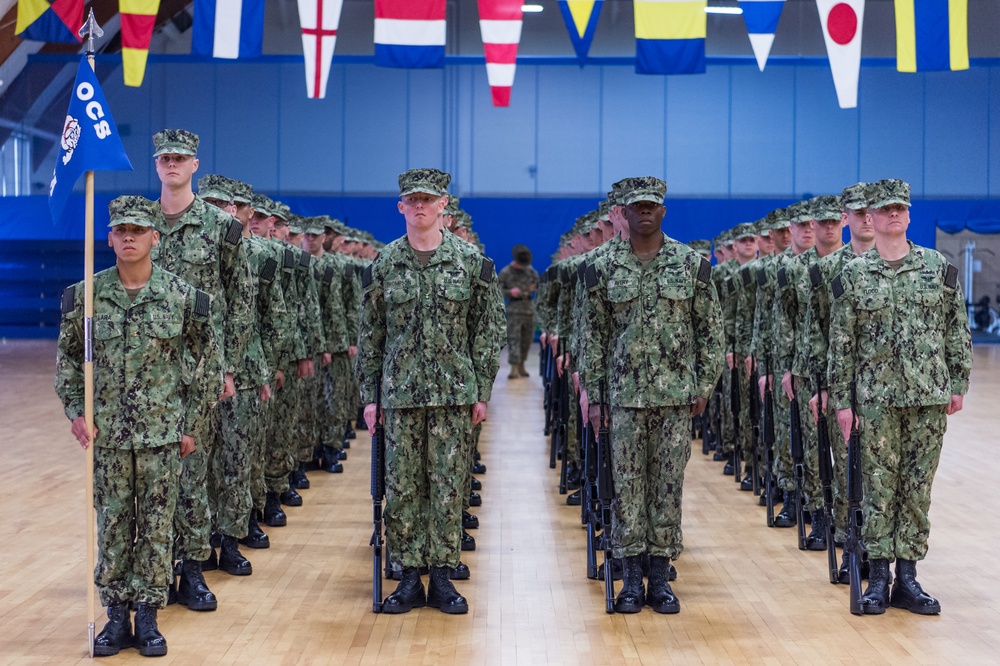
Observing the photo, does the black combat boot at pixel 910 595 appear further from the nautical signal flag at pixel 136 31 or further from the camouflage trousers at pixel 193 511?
the nautical signal flag at pixel 136 31

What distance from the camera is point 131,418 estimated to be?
4.31m

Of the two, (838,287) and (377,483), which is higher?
(838,287)

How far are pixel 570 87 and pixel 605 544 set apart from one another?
1991cm

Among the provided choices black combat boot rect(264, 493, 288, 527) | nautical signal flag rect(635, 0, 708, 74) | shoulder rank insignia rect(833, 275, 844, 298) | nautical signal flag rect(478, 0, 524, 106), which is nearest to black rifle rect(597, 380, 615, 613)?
shoulder rank insignia rect(833, 275, 844, 298)

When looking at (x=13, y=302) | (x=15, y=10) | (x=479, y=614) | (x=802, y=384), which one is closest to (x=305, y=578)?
(x=479, y=614)

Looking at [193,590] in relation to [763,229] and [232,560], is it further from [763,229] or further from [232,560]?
[763,229]

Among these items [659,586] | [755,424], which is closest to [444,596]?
[659,586]

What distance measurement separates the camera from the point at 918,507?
4.97 m

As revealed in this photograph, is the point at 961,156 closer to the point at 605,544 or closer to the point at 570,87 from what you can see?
the point at 570,87

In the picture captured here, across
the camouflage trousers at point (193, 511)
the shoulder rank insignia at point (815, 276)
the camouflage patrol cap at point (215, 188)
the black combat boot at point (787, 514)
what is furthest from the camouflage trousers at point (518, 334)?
the camouflage trousers at point (193, 511)

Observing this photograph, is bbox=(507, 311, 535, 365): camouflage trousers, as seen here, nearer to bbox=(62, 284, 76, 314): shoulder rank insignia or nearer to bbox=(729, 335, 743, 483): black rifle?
bbox=(729, 335, 743, 483): black rifle

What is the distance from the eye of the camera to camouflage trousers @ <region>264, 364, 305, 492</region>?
23.6 ft

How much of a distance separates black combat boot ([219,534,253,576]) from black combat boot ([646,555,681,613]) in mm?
1902

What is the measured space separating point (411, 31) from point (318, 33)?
2.88 feet
